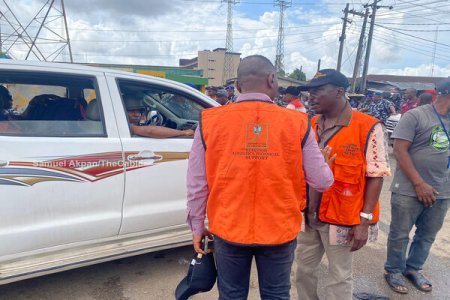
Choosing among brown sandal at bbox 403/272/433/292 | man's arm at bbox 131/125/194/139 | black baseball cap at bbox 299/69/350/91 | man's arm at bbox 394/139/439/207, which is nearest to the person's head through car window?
man's arm at bbox 131/125/194/139

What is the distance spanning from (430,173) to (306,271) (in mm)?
1334

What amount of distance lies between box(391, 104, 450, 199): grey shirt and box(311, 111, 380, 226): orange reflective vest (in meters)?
0.90

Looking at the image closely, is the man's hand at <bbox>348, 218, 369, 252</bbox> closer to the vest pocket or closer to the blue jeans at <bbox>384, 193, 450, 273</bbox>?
the vest pocket

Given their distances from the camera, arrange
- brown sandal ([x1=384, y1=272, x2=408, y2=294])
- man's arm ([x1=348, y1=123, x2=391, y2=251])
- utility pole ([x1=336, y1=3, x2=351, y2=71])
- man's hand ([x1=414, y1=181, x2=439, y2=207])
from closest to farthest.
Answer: man's arm ([x1=348, y1=123, x2=391, y2=251]) < man's hand ([x1=414, y1=181, x2=439, y2=207]) < brown sandal ([x1=384, y1=272, x2=408, y2=294]) < utility pole ([x1=336, y1=3, x2=351, y2=71])

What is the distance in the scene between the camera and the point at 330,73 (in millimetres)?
2096

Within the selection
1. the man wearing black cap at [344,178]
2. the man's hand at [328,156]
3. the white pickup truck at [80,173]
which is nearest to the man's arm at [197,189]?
the man's hand at [328,156]

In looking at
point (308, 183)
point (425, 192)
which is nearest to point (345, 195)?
point (308, 183)

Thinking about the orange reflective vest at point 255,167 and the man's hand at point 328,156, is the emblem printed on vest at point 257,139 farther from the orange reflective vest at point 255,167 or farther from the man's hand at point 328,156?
the man's hand at point 328,156

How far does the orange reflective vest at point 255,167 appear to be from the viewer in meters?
1.51

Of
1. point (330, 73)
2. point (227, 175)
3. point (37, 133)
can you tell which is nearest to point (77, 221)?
point (37, 133)

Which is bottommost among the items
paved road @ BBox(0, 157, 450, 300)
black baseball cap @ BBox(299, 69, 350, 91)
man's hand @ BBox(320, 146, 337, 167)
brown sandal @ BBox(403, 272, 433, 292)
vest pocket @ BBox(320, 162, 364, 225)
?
paved road @ BBox(0, 157, 450, 300)

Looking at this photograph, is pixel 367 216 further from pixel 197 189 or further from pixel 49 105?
pixel 49 105

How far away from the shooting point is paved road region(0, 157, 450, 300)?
109 inches

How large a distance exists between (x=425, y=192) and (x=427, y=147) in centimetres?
36
